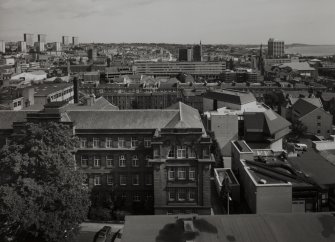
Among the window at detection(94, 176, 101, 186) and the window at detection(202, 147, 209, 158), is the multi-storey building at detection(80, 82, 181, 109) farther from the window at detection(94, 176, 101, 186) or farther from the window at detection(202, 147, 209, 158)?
the window at detection(202, 147, 209, 158)

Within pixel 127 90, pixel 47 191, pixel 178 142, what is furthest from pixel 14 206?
pixel 127 90

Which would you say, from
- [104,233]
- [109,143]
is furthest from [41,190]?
[109,143]

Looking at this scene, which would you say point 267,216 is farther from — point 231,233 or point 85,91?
point 85,91

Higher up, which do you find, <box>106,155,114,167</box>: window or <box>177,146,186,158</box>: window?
<box>177,146,186,158</box>: window

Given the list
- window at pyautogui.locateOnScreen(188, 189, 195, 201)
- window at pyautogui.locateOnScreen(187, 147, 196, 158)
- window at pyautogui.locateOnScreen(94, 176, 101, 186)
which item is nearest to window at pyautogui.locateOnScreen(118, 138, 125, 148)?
window at pyautogui.locateOnScreen(94, 176, 101, 186)

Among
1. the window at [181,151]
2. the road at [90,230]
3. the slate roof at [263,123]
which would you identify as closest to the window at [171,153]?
the window at [181,151]

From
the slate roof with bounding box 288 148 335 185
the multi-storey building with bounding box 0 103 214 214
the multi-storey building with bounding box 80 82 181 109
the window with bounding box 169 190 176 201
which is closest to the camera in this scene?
the slate roof with bounding box 288 148 335 185

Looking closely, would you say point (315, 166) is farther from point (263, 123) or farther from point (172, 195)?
point (263, 123)
